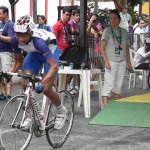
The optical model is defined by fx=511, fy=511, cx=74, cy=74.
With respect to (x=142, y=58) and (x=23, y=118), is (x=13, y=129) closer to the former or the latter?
(x=23, y=118)

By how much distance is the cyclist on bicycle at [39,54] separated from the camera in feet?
20.0

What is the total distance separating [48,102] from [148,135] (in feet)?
6.03

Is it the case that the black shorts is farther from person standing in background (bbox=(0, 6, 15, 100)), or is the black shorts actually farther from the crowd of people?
person standing in background (bbox=(0, 6, 15, 100))

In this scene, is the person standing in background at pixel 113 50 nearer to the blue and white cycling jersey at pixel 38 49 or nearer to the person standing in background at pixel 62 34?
the person standing in background at pixel 62 34

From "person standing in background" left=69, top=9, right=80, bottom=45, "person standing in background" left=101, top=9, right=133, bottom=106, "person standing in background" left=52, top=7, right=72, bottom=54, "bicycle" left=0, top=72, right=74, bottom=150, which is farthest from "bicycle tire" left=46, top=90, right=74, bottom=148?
"person standing in background" left=52, top=7, right=72, bottom=54

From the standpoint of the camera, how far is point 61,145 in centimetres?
696

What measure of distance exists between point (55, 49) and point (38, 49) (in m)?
0.51

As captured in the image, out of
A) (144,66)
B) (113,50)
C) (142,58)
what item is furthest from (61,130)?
(142,58)

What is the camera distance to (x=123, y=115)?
855cm

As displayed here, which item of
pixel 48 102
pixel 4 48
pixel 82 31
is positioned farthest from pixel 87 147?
pixel 4 48

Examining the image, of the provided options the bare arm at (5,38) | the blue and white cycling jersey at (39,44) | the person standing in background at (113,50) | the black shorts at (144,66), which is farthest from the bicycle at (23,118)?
the black shorts at (144,66)

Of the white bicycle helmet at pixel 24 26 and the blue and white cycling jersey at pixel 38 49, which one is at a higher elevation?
the white bicycle helmet at pixel 24 26

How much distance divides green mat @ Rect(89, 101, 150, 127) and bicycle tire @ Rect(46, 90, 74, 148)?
1259mm

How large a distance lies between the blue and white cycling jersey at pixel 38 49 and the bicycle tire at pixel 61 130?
0.54 metres
